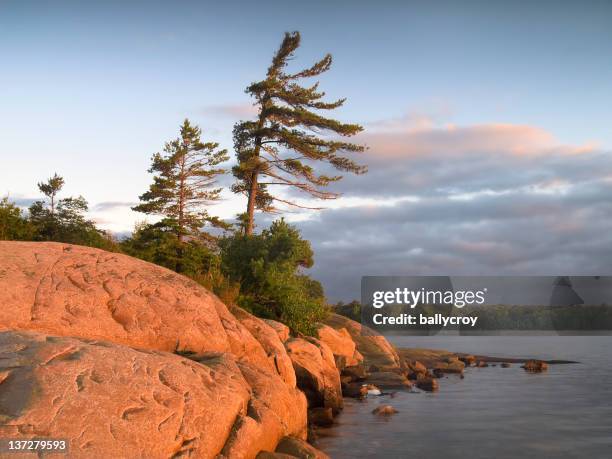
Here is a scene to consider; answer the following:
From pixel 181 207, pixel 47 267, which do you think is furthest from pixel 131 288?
pixel 181 207

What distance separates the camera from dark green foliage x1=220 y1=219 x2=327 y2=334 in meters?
21.6

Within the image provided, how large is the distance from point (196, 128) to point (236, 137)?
11511mm

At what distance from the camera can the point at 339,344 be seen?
24.3 metres

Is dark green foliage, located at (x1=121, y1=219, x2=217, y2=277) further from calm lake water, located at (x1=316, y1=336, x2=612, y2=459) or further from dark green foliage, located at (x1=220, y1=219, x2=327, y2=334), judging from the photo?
calm lake water, located at (x1=316, y1=336, x2=612, y2=459)

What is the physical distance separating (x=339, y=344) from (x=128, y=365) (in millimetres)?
16182

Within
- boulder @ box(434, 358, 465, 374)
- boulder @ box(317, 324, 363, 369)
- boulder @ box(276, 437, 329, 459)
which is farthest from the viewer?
boulder @ box(434, 358, 465, 374)

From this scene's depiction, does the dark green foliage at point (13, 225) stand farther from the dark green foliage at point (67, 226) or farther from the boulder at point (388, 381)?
the boulder at point (388, 381)

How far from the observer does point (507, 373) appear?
30.1 m

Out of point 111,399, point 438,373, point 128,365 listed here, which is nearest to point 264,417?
point 128,365

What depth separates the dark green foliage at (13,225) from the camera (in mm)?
22984

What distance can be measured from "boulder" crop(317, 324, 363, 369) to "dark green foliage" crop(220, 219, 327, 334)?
623 mm

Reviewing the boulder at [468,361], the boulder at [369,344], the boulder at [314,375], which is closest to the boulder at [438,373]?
the boulder at [369,344]

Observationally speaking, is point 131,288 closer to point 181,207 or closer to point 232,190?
point 232,190

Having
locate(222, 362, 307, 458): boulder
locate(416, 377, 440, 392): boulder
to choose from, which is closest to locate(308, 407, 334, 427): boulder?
locate(222, 362, 307, 458): boulder
